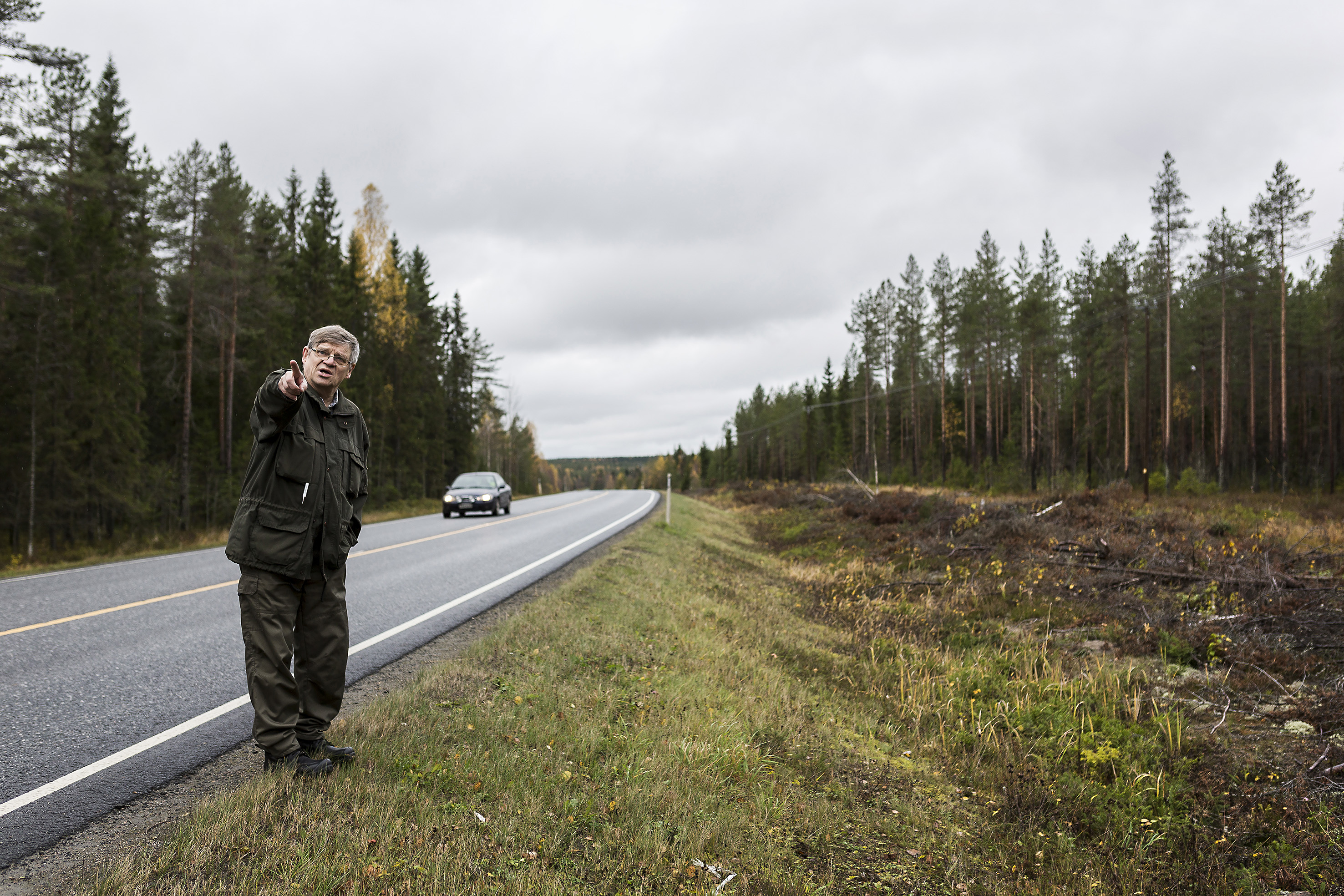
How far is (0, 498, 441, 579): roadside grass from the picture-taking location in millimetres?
11500

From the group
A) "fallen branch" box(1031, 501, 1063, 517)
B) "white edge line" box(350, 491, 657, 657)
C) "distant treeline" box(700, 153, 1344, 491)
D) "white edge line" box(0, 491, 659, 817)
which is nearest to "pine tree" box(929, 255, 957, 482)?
"distant treeline" box(700, 153, 1344, 491)

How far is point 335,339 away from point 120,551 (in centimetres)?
1681

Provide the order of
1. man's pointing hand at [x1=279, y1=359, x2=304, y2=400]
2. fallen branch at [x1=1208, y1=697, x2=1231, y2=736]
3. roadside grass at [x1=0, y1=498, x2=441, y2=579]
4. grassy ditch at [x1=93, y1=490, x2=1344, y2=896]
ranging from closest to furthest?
grassy ditch at [x1=93, y1=490, x2=1344, y2=896]
man's pointing hand at [x1=279, y1=359, x2=304, y2=400]
fallen branch at [x1=1208, y1=697, x2=1231, y2=736]
roadside grass at [x1=0, y1=498, x2=441, y2=579]

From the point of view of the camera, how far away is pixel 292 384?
3.10 metres

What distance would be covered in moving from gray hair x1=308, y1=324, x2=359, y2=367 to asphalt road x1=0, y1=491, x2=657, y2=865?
2358mm

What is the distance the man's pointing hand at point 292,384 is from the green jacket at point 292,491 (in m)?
0.03

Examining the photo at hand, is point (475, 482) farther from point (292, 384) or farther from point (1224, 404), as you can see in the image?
point (1224, 404)

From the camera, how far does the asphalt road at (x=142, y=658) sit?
3393 millimetres

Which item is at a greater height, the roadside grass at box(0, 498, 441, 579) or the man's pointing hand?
the man's pointing hand

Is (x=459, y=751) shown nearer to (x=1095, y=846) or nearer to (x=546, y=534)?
(x=1095, y=846)

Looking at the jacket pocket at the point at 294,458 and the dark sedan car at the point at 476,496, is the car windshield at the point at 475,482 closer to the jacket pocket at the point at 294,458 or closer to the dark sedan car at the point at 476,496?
the dark sedan car at the point at 476,496

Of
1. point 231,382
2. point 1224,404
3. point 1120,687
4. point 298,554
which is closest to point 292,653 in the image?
point 298,554

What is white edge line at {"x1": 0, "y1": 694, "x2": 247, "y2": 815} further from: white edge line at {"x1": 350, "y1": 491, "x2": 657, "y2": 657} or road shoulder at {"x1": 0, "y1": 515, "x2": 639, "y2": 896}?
white edge line at {"x1": 350, "y1": 491, "x2": 657, "y2": 657}

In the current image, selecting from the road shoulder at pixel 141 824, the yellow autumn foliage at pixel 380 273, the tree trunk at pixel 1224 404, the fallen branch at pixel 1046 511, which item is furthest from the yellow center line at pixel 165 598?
the tree trunk at pixel 1224 404
